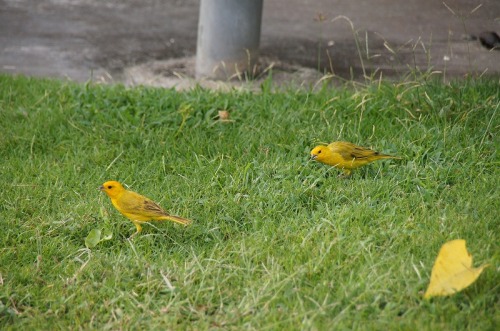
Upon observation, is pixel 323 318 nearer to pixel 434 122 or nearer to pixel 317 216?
pixel 317 216

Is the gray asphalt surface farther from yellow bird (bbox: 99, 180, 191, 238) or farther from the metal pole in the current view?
yellow bird (bbox: 99, 180, 191, 238)

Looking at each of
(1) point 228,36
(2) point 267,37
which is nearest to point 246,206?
(1) point 228,36

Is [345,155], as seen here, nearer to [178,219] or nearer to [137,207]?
[178,219]

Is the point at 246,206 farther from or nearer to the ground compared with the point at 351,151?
nearer to the ground

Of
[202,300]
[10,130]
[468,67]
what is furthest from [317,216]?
[468,67]

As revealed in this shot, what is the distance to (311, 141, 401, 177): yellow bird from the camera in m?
5.74

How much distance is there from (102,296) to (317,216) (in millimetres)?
1588

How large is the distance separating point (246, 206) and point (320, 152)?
75 centimetres

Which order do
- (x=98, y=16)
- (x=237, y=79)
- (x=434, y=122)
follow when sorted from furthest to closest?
(x=98, y=16) → (x=237, y=79) → (x=434, y=122)

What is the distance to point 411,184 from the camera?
5688 mm

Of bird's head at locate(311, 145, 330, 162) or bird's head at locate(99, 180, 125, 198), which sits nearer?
bird's head at locate(99, 180, 125, 198)

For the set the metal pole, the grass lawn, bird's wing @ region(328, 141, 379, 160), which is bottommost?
the grass lawn

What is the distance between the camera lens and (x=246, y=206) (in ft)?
18.1

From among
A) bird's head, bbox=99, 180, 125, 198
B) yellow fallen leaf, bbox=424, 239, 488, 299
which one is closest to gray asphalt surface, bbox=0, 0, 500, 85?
bird's head, bbox=99, 180, 125, 198
